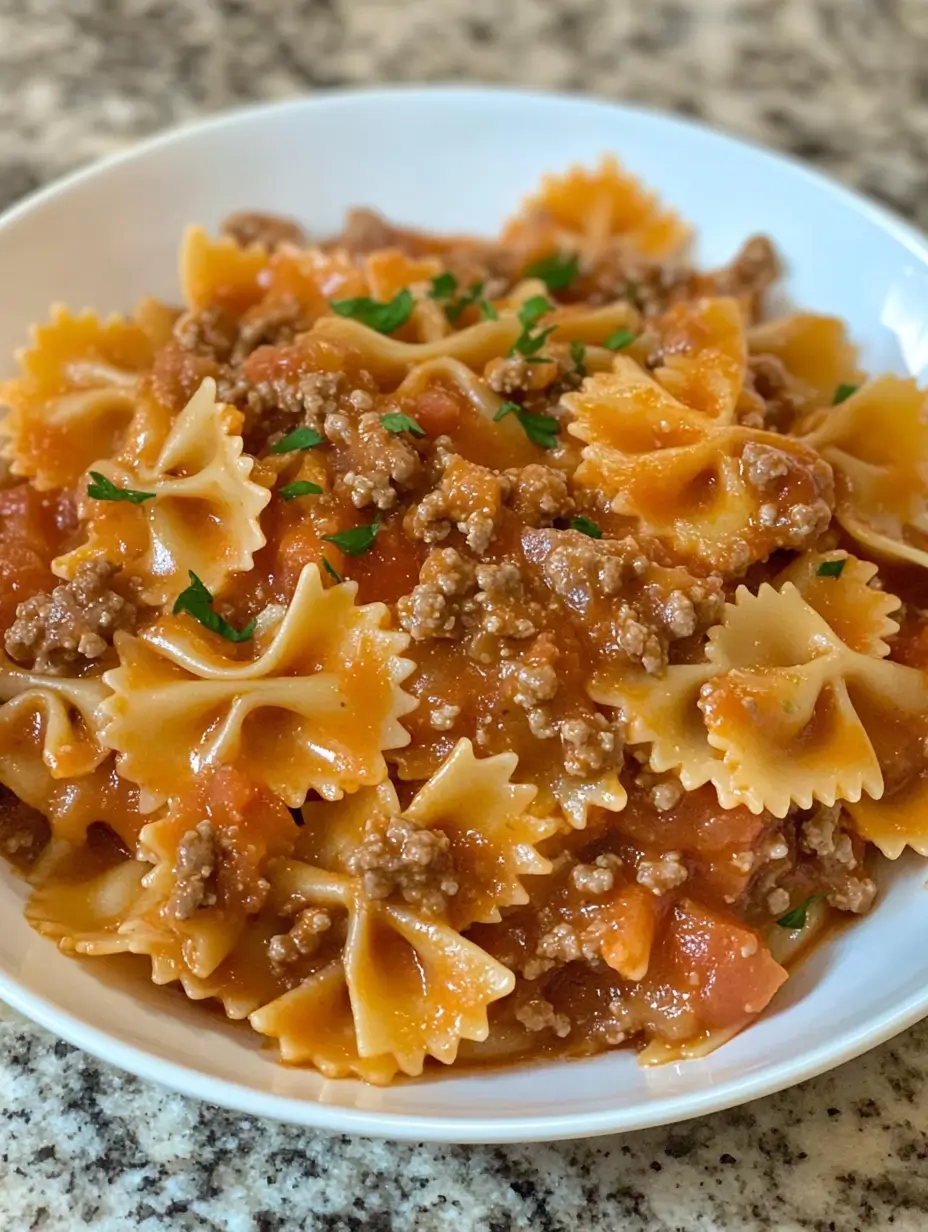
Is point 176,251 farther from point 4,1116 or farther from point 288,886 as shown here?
point 4,1116

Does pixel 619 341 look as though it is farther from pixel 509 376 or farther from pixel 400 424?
pixel 400 424

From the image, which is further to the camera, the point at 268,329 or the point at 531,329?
the point at 268,329

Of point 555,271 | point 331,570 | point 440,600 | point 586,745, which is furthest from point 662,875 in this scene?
point 555,271

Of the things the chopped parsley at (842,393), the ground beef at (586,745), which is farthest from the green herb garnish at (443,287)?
the ground beef at (586,745)

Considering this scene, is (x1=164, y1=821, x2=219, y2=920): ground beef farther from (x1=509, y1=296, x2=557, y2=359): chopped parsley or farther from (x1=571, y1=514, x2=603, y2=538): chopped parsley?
(x1=509, y1=296, x2=557, y2=359): chopped parsley

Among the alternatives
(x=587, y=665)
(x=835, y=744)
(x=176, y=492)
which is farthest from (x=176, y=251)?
(x=835, y=744)

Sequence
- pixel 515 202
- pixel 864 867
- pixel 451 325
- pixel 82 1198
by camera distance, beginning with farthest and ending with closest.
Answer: pixel 515 202, pixel 451 325, pixel 864 867, pixel 82 1198
